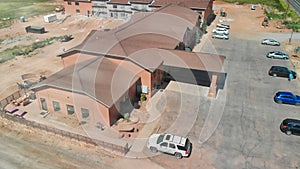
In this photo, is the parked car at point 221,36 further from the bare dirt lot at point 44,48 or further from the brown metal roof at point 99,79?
the brown metal roof at point 99,79

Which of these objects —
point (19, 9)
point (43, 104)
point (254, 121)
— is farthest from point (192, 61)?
point (19, 9)

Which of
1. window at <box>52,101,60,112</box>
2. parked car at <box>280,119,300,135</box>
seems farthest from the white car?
window at <box>52,101,60,112</box>

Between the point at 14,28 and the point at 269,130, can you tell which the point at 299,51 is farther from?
the point at 14,28

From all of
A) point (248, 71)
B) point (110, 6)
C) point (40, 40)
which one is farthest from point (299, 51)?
point (40, 40)


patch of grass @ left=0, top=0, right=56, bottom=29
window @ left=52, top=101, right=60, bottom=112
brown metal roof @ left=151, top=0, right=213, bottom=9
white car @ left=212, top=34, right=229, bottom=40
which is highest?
brown metal roof @ left=151, top=0, right=213, bottom=9

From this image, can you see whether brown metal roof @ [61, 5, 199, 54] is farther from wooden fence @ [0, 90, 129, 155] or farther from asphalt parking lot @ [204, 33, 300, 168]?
wooden fence @ [0, 90, 129, 155]
